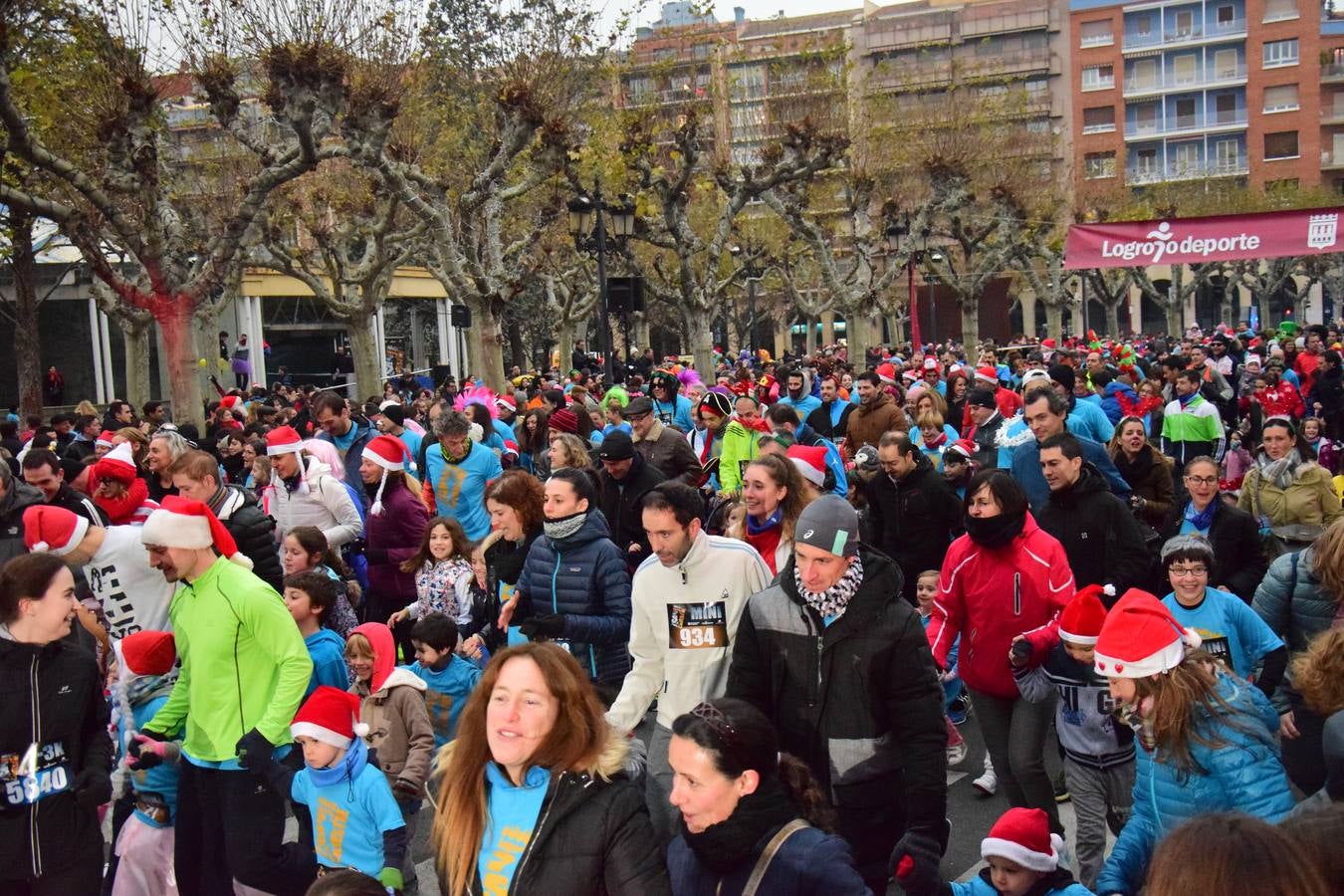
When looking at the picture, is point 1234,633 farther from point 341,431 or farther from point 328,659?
point 341,431

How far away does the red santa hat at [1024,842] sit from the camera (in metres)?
3.70

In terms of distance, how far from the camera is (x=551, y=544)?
550cm

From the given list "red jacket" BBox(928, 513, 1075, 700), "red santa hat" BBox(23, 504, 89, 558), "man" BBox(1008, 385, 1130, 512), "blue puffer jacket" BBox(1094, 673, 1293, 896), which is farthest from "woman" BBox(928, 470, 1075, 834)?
"red santa hat" BBox(23, 504, 89, 558)

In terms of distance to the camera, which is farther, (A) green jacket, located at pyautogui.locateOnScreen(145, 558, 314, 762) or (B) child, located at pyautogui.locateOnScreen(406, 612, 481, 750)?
(B) child, located at pyautogui.locateOnScreen(406, 612, 481, 750)

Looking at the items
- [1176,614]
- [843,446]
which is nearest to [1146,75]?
[843,446]

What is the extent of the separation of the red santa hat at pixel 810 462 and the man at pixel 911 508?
1.07 metres

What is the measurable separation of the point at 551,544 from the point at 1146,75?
7804 cm

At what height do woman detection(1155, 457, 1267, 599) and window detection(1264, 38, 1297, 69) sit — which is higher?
window detection(1264, 38, 1297, 69)

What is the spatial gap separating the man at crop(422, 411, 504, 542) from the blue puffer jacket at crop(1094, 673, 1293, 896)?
575cm

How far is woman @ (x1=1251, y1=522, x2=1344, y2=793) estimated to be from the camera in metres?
4.72

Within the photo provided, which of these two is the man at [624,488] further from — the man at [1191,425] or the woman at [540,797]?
the man at [1191,425]

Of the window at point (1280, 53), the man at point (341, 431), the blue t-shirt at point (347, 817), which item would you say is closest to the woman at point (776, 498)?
the blue t-shirt at point (347, 817)

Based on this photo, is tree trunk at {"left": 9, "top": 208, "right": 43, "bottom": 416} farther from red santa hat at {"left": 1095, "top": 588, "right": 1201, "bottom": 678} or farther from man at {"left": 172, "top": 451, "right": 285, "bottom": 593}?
red santa hat at {"left": 1095, "top": 588, "right": 1201, "bottom": 678}

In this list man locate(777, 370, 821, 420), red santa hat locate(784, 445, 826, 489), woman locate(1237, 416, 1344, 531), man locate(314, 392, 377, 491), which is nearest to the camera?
red santa hat locate(784, 445, 826, 489)
